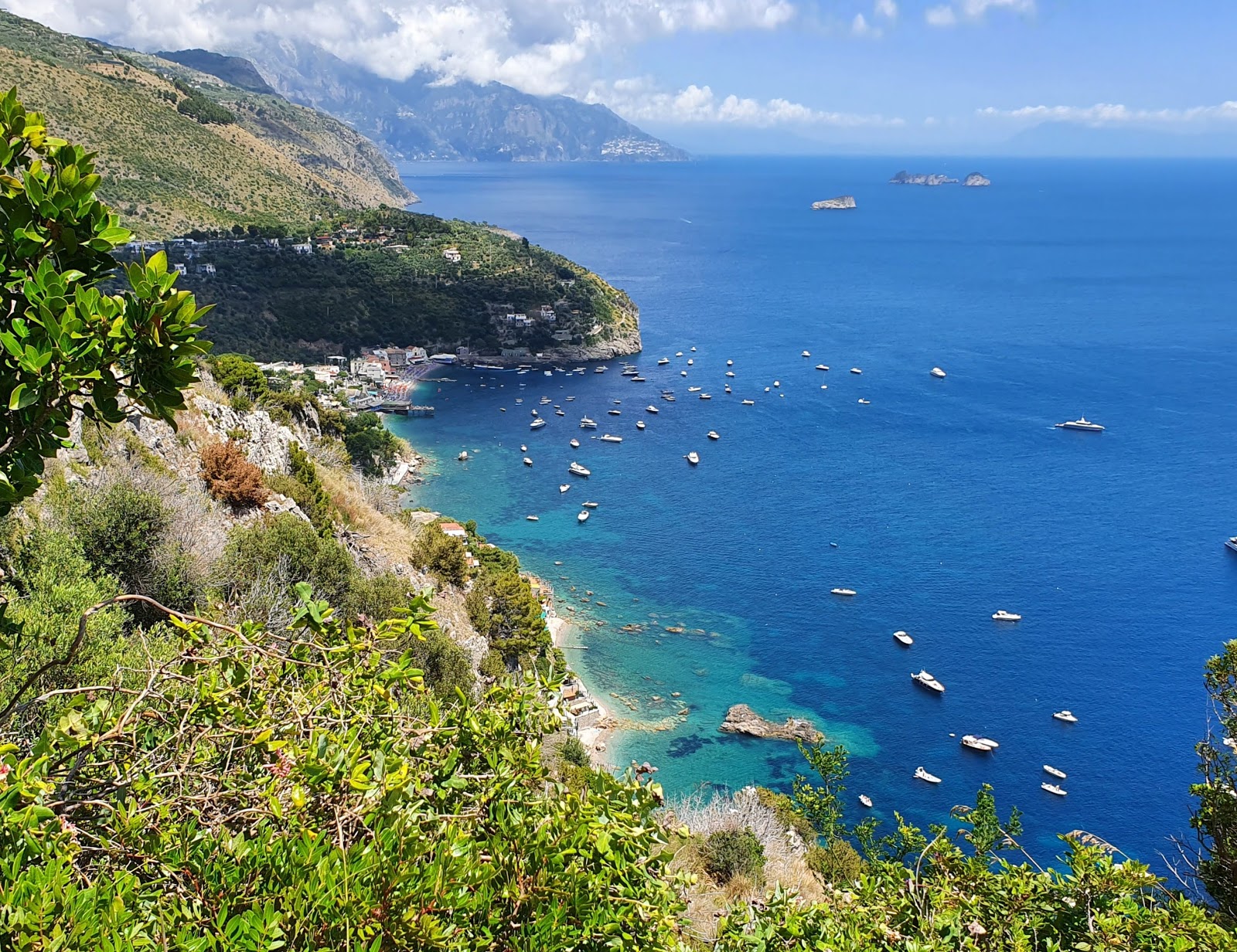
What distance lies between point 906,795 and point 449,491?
90.6 feet

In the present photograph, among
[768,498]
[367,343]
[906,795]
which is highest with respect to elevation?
[367,343]

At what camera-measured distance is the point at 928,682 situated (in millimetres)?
29094

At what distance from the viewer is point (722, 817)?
1814cm

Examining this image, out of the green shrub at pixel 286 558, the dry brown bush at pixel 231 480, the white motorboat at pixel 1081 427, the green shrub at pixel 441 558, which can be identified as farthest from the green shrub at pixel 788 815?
the white motorboat at pixel 1081 427

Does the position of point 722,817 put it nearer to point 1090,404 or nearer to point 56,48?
point 1090,404

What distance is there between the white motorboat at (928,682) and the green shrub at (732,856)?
49.1 feet

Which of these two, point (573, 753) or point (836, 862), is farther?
point (573, 753)

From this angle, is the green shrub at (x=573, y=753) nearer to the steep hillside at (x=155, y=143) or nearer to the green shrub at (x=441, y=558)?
the green shrub at (x=441, y=558)

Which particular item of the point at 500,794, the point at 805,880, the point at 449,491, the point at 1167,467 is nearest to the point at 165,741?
the point at 500,794

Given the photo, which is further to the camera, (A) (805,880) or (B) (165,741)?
(A) (805,880)

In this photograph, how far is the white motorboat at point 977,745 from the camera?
26031 mm

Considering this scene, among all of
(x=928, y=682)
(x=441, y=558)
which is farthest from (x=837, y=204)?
(x=441, y=558)

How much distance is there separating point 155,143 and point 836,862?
80.4 m

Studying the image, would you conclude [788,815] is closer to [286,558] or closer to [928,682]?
[928,682]
